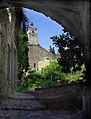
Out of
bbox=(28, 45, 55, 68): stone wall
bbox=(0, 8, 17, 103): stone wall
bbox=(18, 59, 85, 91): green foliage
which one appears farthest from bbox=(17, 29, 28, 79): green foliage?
bbox=(28, 45, 55, 68): stone wall

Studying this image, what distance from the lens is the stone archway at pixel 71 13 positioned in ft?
7.50

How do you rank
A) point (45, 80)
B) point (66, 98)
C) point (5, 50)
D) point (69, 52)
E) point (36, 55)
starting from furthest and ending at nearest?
point (36, 55), point (45, 80), point (5, 50), point (69, 52), point (66, 98)

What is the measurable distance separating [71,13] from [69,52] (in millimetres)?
1826

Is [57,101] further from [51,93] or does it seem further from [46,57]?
[46,57]

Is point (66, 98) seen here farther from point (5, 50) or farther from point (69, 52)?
point (5, 50)

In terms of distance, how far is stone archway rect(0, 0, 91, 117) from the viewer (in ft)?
7.50

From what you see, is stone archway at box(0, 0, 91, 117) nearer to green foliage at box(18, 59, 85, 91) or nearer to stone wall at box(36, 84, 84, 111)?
stone wall at box(36, 84, 84, 111)

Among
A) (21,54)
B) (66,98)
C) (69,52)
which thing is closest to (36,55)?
(21,54)

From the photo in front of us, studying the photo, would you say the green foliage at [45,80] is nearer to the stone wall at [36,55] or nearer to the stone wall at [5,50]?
the stone wall at [5,50]

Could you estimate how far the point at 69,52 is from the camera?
4.39 metres

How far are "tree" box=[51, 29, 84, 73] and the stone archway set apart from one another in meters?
1.39

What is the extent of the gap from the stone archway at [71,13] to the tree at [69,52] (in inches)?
54.8

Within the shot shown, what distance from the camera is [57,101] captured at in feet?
13.6

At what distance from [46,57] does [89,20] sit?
1112 inches
